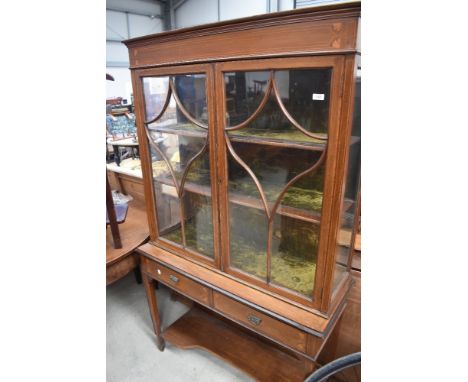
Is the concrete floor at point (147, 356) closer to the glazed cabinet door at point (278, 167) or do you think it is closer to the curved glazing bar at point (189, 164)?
the glazed cabinet door at point (278, 167)

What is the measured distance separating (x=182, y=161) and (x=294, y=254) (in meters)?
0.62

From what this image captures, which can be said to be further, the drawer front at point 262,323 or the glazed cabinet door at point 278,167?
the drawer front at point 262,323

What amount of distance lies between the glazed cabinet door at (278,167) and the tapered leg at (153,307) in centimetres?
60

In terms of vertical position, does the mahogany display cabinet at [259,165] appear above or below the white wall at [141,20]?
below

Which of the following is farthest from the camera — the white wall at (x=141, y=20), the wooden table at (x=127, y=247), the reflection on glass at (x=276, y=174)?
the white wall at (x=141, y=20)

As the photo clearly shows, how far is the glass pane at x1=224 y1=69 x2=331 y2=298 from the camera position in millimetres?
876

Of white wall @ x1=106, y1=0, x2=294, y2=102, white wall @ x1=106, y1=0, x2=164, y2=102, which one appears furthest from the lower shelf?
white wall @ x1=106, y1=0, x2=164, y2=102

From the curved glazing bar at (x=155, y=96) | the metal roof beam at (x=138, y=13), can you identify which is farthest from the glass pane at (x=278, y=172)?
the metal roof beam at (x=138, y=13)

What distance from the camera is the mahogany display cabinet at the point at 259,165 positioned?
2.64 feet

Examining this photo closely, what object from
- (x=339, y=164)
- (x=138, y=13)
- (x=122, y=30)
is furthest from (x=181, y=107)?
(x=138, y=13)

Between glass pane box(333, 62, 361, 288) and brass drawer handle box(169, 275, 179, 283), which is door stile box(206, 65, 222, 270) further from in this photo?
glass pane box(333, 62, 361, 288)

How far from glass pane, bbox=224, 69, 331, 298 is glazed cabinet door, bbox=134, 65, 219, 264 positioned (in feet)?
0.33

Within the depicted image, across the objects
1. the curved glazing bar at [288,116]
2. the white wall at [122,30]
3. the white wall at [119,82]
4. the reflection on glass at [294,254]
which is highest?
the white wall at [122,30]

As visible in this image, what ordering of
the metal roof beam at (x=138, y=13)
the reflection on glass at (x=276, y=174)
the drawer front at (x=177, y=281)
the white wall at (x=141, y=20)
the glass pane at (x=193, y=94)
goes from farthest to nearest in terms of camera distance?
1. the metal roof beam at (x=138, y=13)
2. the white wall at (x=141, y=20)
3. the drawer front at (x=177, y=281)
4. the glass pane at (x=193, y=94)
5. the reflection on glass at (x=276, y=174)
